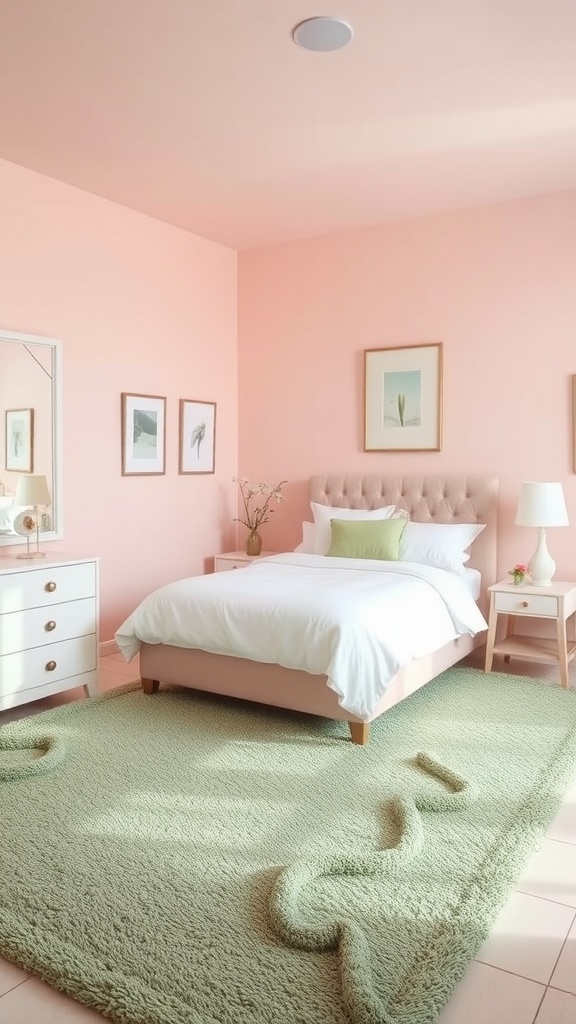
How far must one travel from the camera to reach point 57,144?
392 centimetres

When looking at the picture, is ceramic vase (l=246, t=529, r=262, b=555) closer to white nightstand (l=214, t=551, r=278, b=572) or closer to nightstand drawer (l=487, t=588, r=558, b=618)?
white nightstand (l=214, t=551, r=278, b=572)

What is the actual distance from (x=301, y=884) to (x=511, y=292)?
12.7 feet

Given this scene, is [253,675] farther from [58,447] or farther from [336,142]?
[336,142]

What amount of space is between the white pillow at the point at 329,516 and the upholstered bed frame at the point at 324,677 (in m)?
0.19

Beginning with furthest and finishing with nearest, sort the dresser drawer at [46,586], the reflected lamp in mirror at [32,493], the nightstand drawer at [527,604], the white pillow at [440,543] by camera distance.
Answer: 1. the white pillow at [440,543]
2. the nightstand drawer at [527,604]
3. the reflected lamp in mirror at [32,493]
4. the dresser drawer at [46,586]

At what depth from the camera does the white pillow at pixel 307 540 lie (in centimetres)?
516

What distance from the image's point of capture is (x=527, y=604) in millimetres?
4281

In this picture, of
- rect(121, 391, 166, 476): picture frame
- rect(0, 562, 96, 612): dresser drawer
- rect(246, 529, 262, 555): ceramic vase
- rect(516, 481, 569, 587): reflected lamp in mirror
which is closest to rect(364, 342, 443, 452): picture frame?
rect(516, 481, 569, 587): reflected lamp in mirror

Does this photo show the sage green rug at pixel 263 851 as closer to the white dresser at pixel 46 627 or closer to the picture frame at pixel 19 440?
the white dresser at pixel 46 627

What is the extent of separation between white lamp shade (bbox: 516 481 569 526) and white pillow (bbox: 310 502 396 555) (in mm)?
952

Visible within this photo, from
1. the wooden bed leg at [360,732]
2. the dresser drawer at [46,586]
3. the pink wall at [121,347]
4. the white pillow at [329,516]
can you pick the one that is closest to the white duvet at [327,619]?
the wooden bed leg at [360,732]

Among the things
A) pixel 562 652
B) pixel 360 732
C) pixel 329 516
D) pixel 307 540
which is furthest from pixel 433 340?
pixel 360 732

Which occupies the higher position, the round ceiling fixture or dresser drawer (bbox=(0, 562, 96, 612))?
the round ceiling fixture

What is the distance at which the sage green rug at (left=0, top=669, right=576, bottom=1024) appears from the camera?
1794 mm
